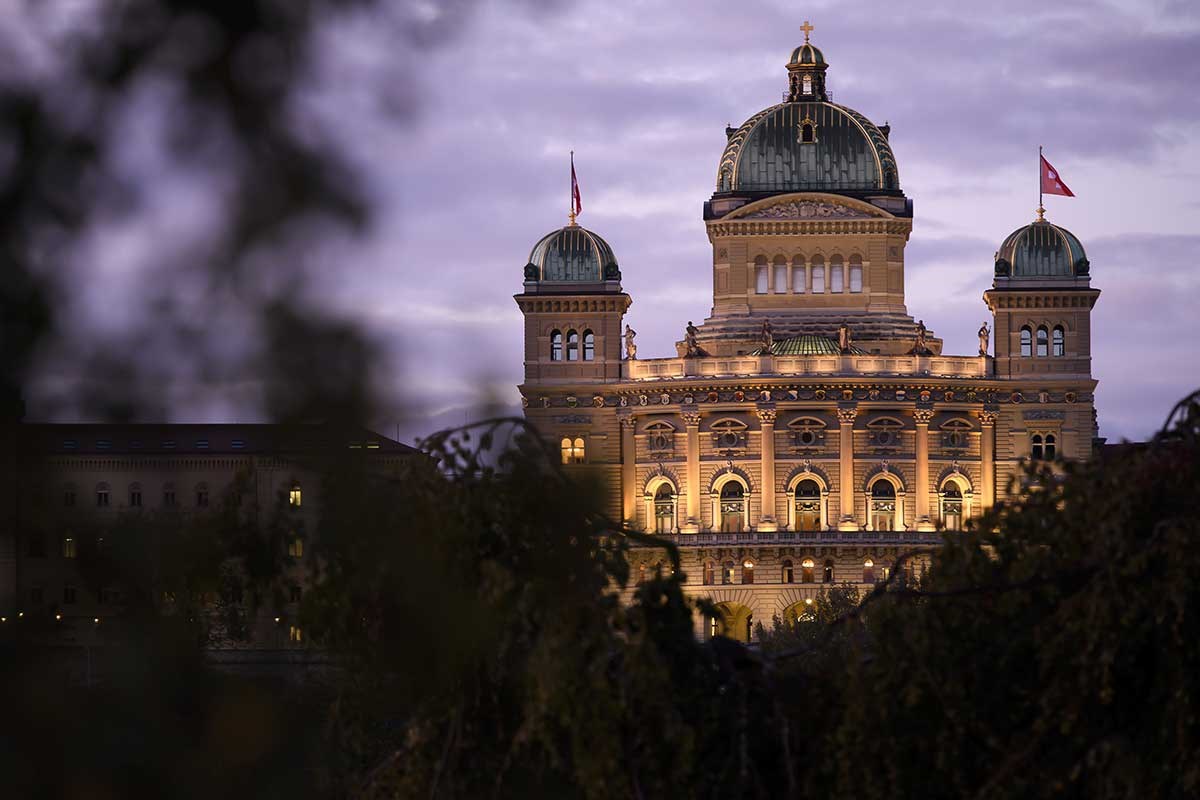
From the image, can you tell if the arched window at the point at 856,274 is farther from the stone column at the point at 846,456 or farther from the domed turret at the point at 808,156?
the stone column at the point at 846,456

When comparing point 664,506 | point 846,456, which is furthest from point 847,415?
point 664,506

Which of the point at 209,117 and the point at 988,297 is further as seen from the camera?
the point at 988,297

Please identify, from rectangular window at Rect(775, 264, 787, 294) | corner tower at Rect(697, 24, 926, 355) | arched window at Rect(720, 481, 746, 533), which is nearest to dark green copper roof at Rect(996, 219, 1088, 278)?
corner tower at Rect(697, 24, 926, 355)

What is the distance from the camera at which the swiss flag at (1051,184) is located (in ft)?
419

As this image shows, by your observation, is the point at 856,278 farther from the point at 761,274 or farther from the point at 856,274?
the point at 761,274

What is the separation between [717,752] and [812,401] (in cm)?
10676

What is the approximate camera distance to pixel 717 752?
18578 millimetres

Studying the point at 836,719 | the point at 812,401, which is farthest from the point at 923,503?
the point at 836,719

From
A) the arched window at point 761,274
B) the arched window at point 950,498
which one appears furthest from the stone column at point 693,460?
the arched window at point 950,498

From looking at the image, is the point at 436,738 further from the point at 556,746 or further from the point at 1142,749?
the point at 1142,749

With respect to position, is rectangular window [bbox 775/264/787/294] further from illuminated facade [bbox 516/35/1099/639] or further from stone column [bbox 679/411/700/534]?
stone column [bbox 679/411/700/534]

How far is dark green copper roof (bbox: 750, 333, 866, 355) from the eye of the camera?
127 metres

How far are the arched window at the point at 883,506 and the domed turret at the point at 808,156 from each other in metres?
19.7

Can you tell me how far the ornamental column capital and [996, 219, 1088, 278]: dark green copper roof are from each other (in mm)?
13156
